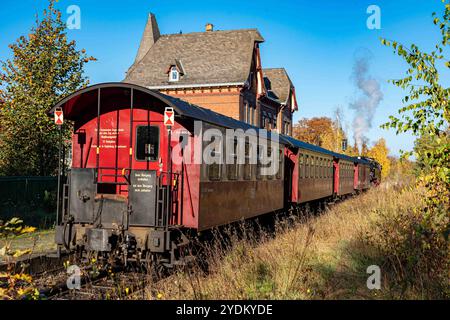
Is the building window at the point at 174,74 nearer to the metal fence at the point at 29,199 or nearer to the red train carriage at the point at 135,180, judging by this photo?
the metal fence at the point at 29,199

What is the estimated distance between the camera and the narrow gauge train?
27.2ft

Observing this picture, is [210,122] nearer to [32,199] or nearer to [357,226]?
[357,226]

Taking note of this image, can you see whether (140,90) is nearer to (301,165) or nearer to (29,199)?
(301,165)

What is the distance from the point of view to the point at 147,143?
30.6 feet

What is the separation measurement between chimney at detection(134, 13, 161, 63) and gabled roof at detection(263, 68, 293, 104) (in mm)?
15348

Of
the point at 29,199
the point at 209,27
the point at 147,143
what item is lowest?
the point at 29,199

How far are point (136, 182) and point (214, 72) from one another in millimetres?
30527

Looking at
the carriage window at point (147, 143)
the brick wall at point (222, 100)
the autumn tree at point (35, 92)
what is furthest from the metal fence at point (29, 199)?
the brick wall at point (222, 100)

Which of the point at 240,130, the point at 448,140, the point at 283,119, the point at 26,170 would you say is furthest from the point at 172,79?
the point at 448,140

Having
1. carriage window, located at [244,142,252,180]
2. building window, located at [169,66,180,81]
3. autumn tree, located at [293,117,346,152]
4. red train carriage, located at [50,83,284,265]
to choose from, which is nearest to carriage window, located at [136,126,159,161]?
red train carriage, located at [50,83,284,265]

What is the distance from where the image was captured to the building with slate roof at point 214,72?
3700cm

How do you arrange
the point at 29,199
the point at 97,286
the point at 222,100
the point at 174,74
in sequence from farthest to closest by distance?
1. the point at 174,74
2. the point at 222,100
3. the point at 29,199
4. the point at 97,286

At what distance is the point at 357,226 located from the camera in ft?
37.3

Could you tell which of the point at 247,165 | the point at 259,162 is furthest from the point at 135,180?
the point at 259,162
